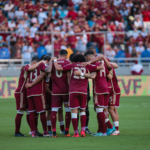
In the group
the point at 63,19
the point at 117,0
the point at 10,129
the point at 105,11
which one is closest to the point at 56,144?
the point at 10,129

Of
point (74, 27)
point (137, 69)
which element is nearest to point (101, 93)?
point (137, 69)

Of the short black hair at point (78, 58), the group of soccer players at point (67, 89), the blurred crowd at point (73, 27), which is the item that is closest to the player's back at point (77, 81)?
the group of soccer players at point (67, 89)

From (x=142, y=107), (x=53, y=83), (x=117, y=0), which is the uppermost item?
(x=117, y=0)

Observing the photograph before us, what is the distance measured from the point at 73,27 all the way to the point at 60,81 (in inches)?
589

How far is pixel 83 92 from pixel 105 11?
18930 millimetres

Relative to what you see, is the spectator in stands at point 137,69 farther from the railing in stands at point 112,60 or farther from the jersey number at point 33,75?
the jersey number at point 33,75

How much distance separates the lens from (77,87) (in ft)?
26.1

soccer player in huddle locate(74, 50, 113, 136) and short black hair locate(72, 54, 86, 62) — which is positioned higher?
short black hair locate(72, 54, 86, 62)

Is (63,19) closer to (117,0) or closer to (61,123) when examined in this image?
(117,0)

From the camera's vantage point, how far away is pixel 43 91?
8305 mm

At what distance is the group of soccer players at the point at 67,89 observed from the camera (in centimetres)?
798

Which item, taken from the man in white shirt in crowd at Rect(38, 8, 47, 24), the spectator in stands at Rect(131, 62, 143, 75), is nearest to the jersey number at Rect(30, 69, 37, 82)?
the spectator in stands at Rect(131, 62, 143, 75)

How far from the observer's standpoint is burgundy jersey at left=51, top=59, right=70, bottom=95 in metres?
8.23

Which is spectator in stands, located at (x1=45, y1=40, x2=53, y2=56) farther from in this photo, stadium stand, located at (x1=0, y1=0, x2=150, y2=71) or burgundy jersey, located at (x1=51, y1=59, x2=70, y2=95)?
burgundy jersey, located at (x1=51, y1=59, x2=70, y2=95)
